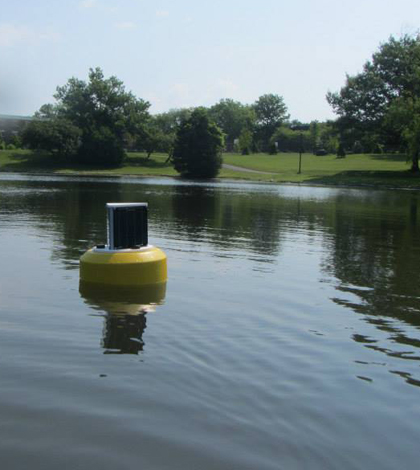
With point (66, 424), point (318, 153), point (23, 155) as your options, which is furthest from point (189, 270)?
point (318, 153)

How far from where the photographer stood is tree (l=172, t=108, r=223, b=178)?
8725cm

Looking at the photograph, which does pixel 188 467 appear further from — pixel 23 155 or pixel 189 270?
pixel 23 155

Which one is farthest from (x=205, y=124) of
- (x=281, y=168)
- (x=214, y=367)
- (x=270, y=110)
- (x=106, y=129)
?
(x=270, y=110)

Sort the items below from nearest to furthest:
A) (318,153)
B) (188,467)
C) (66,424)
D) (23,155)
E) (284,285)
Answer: (188,467), (66,424), (284,285), (23,155), (318,153)

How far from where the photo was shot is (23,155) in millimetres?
102562

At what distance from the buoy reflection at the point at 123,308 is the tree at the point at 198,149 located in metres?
76.2

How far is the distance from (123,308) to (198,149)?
79323mm

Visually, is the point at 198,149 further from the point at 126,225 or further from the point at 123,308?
the point at 123,308

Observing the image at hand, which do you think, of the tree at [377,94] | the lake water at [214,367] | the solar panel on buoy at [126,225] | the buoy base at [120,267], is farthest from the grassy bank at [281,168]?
the buoy base at [120,267]

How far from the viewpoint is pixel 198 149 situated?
8794cm

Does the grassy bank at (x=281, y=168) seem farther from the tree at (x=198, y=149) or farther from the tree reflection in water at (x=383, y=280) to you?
the tree reflection in water at (x=383, y=280)

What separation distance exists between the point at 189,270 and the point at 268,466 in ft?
28.9

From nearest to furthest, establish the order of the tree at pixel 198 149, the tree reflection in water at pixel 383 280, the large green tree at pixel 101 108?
the tree reflection in water at pixel 383 280 < the tree at pixel 198 149 < the large green tree at pixel 101 108

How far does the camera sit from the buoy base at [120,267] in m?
11.1
